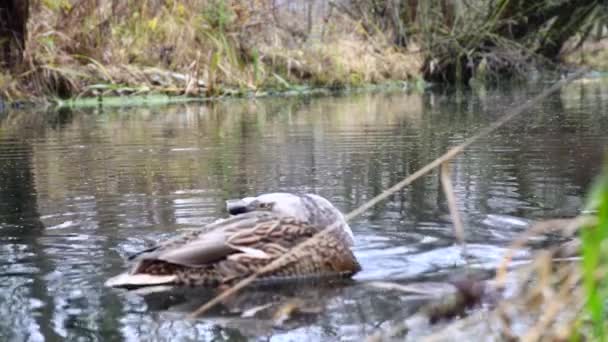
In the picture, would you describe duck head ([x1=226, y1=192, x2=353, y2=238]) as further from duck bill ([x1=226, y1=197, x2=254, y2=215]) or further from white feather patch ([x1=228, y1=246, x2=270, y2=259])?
white feather patch ([x1=228, y1=246, x2=270, y2=259])

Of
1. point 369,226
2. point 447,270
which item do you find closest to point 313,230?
point 447,270

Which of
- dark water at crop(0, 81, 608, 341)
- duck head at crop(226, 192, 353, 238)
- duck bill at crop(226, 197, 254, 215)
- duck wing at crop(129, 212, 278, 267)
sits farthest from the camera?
duck bill at crop(226, 197, 254, 215)

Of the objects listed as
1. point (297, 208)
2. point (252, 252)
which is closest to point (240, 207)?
point (297, 208)

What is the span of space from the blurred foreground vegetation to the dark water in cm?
469

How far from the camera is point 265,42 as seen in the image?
2020 centimetres

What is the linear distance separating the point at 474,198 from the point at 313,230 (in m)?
1.81

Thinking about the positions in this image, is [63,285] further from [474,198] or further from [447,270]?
[474,198]

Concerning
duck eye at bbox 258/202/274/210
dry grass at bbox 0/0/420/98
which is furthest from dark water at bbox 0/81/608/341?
dry grass at bbox 0/0/420/98

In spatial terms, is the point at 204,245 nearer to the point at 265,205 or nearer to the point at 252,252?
the point at 252,252

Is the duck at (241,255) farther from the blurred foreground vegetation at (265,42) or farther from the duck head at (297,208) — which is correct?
the blurred foreground vegetation at (265,42)

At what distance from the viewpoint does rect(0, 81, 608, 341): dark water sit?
3312 millimetres

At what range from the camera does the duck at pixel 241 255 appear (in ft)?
12.1

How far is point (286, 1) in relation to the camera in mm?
21688

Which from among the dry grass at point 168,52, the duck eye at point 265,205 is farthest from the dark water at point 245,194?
the dry grass at point 168,52
